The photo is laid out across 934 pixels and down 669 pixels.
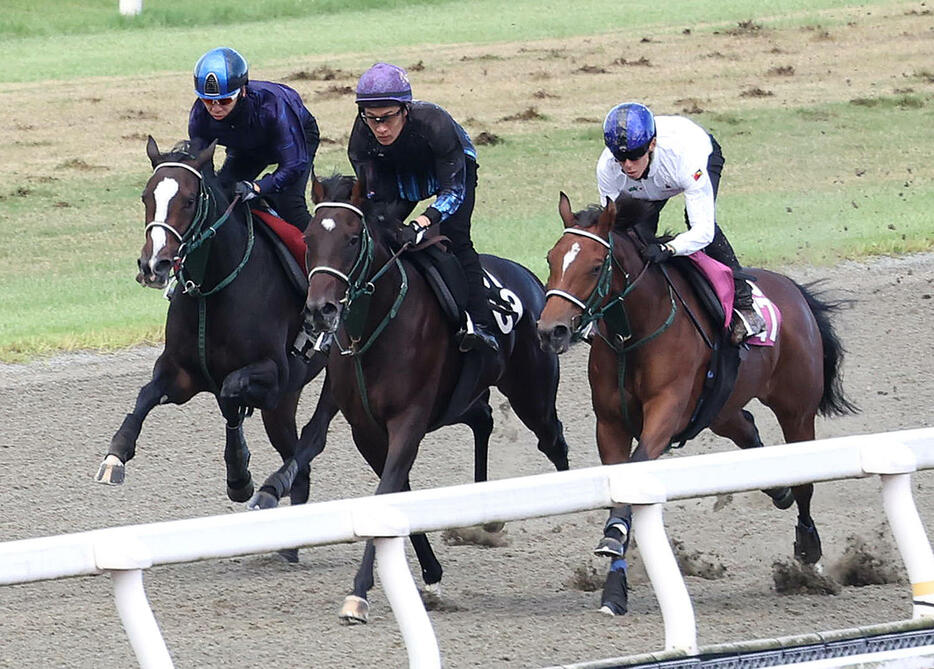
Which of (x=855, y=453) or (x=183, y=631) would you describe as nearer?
(x=855, y=453)

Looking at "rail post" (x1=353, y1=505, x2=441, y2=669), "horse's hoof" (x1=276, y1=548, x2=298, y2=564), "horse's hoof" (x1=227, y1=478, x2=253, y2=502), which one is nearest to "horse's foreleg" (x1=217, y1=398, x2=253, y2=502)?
"horse's hoof" (x1=227, y1=478, x2=253, y2=502)

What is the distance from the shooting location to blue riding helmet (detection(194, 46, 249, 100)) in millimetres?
7527

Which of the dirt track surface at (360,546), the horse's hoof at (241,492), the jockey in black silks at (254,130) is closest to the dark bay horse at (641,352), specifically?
the dirt track surface at (360,546)

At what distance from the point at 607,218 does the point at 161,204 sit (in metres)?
1.82

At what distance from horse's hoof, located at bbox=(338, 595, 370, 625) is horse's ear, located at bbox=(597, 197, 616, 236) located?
1.62 m

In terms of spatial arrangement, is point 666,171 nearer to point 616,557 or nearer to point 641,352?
point 641,352

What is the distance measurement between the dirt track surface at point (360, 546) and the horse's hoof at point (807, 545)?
A: 0.50ft

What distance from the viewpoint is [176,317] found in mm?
7457

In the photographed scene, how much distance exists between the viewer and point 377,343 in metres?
6.73

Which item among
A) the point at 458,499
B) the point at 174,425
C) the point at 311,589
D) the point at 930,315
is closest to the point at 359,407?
the point at 311,589

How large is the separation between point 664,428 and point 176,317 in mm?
2206

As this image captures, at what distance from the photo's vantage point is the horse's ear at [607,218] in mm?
6457

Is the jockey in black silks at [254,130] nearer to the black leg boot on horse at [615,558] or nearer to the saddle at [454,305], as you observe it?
the saddle at [454,305]

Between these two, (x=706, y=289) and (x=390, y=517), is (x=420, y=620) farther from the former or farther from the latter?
(x=706, y=289)
